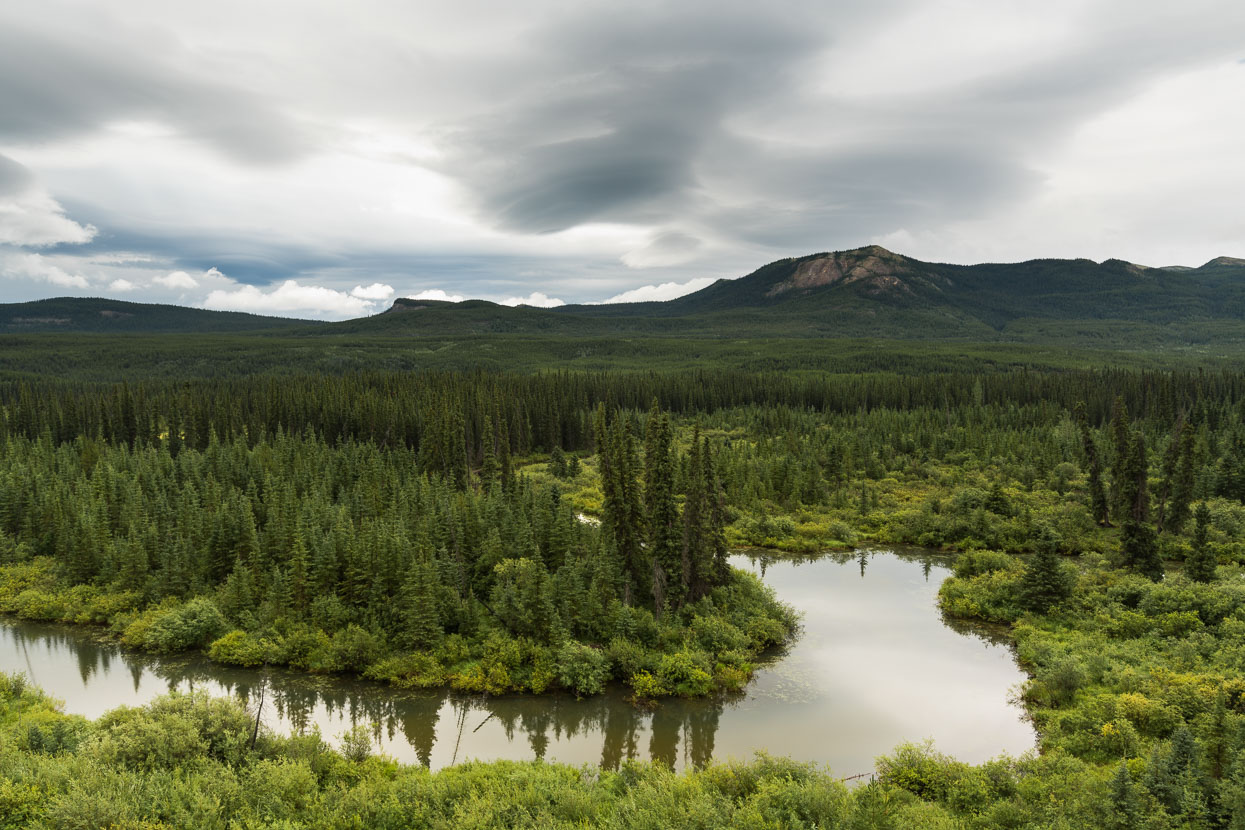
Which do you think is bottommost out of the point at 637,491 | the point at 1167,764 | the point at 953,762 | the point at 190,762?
the point at 953,762

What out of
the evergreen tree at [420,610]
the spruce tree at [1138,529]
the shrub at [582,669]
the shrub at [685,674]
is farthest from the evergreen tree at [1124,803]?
the spruce tree at [1138,529]

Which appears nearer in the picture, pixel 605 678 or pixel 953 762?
pixel 953 762

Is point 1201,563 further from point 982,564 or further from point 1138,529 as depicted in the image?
point 982,564

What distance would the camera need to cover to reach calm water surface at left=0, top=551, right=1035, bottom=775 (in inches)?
1428

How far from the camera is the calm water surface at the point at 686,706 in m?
36.3

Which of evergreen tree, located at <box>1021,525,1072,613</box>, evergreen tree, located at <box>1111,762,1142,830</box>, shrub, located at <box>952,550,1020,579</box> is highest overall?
evergreen tree, located at <box>1111,762,1142,830</box>

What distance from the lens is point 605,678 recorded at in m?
42.4

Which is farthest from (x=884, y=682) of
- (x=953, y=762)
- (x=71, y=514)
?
(x=71, y=514)

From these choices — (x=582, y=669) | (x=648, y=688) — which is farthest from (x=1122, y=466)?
(x=582, y=669)

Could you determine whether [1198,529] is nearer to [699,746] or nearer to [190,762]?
[699,746]

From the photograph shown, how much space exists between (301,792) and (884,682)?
116 ft

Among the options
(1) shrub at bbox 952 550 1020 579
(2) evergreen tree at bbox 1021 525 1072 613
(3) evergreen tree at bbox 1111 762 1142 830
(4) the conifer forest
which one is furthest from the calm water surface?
(1) shrub at bbox 952 550 1020 579

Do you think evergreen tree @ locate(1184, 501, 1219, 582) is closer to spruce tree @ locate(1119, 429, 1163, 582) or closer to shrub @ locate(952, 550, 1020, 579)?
Answer: spruce tree @ locate(1119, 429, 1163, 582)

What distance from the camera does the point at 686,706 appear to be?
40.1 metres
